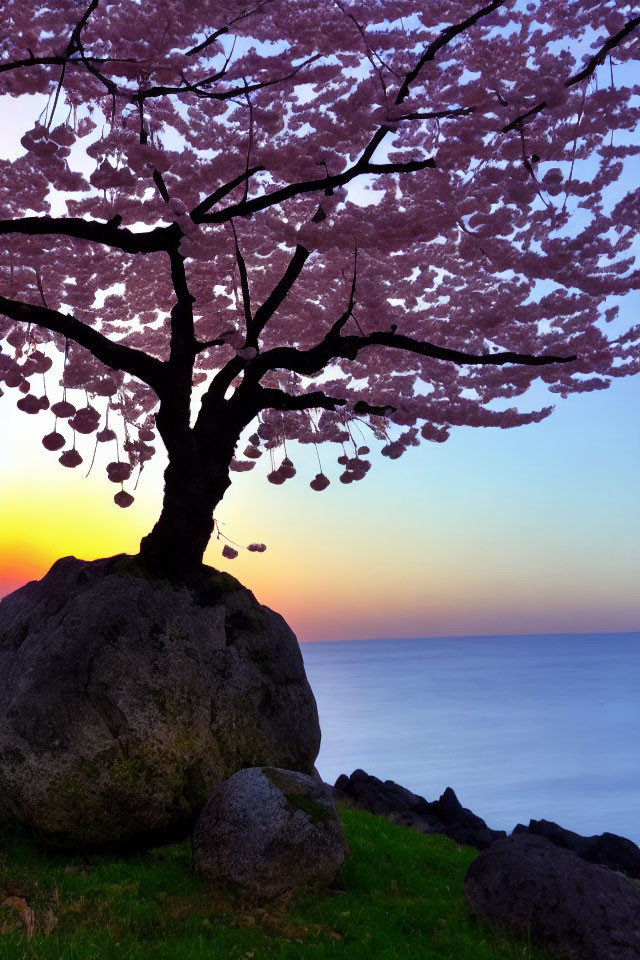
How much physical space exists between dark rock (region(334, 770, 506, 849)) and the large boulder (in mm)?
4922

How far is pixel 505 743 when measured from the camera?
3625 cm

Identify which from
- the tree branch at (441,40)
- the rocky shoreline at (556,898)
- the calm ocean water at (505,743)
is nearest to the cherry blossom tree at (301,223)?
the tree branch at (441,40)

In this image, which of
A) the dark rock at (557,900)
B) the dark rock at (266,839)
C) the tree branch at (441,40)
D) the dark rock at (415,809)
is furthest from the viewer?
the dark rock at (415,809)

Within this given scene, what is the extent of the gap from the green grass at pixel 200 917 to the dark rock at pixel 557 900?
0.23 meters

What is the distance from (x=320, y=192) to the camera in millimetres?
11836

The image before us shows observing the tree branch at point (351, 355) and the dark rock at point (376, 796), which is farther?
the dark rock at point (376, 796)

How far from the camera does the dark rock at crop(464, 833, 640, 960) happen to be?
7473 mm

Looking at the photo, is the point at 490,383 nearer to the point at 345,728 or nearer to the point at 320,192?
the point at 320,192

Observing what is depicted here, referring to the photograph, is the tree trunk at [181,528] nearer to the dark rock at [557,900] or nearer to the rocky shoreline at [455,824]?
the dark rock at [557,900]

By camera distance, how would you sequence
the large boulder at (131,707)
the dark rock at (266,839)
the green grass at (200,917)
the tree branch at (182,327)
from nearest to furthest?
1. the green grass at (200,917)
2. the dark rock at (266,839)
3. the large boulder at (131,707)
4. the tree branch at (182,327)

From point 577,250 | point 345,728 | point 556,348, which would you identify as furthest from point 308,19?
point 345,728

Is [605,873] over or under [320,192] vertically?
under

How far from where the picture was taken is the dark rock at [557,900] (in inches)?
294

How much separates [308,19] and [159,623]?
24.2 ft
